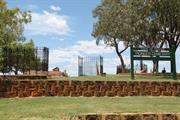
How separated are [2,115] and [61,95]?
17.6ft

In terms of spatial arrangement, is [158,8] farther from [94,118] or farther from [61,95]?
[94,118]

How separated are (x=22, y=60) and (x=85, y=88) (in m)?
10.2

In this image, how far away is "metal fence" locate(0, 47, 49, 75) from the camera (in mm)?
24731

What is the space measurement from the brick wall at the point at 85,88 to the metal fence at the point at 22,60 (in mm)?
8021

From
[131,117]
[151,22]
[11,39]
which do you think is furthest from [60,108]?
[11,39]

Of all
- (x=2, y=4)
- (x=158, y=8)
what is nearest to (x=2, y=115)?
(x=158, y=8)

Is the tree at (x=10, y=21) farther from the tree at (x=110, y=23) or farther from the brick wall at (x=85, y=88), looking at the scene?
the brick wall at (x=85, y=88)

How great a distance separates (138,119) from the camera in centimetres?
950

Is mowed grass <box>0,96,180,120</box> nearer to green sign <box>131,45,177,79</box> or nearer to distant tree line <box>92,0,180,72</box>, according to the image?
green sign <box>131,45,177,79</box>

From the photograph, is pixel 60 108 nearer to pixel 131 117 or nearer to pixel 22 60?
pixel 131 117

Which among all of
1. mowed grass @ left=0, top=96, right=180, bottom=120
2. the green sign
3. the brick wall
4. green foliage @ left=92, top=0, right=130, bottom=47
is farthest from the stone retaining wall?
green foliage @ left=92, top=0, right=130, bottom=47

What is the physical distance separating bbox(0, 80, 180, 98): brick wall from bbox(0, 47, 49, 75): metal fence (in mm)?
8021

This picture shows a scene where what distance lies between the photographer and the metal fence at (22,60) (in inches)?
974

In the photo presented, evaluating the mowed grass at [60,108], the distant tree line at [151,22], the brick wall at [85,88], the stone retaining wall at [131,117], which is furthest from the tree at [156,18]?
the stone retaining wall at [131,117]
